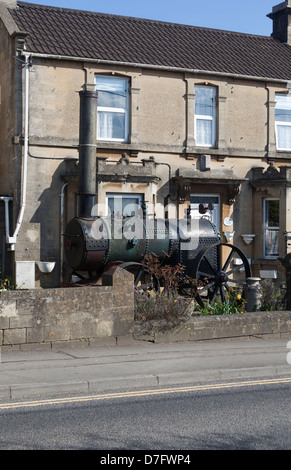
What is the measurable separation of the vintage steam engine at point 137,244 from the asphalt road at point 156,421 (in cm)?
644

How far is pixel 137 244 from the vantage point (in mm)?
16156

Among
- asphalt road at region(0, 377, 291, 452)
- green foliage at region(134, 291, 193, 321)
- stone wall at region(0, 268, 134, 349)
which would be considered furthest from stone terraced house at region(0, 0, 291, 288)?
asphalt road at region(0, 377, 291, 452)

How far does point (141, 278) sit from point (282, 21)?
52.0 ft

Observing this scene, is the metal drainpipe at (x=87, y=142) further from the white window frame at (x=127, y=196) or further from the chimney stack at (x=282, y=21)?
the chimney stack at (x=282, y=21)

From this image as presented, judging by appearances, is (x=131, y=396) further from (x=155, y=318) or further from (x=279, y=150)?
(x=279, y=150)

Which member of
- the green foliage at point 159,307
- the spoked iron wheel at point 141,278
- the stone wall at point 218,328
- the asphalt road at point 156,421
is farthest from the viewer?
the spoked iron wheel at point 141,278

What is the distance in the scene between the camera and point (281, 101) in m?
24.2

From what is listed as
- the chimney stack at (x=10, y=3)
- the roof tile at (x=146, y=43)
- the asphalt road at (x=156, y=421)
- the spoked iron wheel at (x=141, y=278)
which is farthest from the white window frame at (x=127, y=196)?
the asphalt road at (x=156, y=421)

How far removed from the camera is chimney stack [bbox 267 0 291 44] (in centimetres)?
2724

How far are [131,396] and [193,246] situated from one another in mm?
8083

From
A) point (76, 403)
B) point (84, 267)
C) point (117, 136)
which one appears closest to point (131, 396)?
point (76, 403)

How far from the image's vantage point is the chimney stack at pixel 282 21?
2724cm

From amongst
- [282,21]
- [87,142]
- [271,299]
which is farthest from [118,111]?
[282,21]

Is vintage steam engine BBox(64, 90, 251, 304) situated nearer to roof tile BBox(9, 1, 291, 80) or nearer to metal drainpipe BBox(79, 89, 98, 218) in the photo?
metal drainpipe BBox(79, 89, 98, 218)
